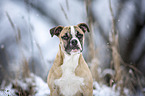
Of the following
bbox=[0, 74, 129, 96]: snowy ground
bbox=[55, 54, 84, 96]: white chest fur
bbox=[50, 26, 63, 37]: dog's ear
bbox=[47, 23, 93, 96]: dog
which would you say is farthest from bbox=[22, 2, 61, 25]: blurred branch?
bbox=[55, 54, 84, 96]: white chest fur

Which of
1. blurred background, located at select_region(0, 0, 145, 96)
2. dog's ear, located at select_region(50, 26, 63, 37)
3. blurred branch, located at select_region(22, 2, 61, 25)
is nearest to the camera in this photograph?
dog's ear, located at select_region(50, 26, 63, 37)

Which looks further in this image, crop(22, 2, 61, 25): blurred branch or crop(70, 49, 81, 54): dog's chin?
crop(22, 2, 61, 25): blurred branch

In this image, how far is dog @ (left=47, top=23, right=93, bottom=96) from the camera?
143cm

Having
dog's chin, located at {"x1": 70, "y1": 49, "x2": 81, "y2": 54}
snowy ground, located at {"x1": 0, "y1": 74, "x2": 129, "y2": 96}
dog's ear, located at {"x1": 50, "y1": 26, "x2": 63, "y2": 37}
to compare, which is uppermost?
dog's ear, located at {"x1": 50, "y1": 26, "x2": 63, "y2": 37}

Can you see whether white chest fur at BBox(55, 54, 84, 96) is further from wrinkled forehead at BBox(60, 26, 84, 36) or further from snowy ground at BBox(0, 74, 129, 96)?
snowy ground at BBox(0, 74, 129, 96)

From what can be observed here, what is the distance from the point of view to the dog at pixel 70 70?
4.70 feet

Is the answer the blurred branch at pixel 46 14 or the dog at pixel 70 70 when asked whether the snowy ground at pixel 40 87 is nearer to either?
the dog at pixel 70 70

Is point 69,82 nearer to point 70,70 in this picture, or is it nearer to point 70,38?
point 70,70

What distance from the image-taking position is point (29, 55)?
7.48ft

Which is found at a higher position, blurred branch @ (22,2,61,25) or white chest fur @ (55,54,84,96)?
blurred branch @ (22,2,61,25)

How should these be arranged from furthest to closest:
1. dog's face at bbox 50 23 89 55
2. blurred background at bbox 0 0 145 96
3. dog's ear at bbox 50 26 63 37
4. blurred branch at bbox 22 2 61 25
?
blurred branch at bbox 22 2 61 25 < blurred background at bbox 0 0 145 96 < dog's ear at bbox 50 26 63 37 < dog's face at bbox 50 23 89 55

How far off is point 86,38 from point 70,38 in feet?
2.98

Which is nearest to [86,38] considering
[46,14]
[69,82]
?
[46,14]

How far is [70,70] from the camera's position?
1473 millimetres
